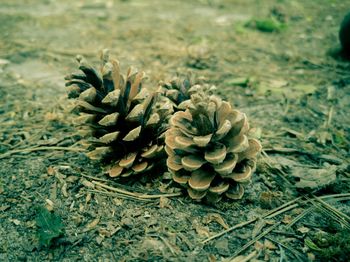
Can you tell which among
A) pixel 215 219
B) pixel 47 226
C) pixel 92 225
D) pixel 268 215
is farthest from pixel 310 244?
pixel 47 226

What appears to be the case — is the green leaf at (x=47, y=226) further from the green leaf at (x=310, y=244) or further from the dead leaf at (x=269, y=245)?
the green leaf at (x=310, y=244)

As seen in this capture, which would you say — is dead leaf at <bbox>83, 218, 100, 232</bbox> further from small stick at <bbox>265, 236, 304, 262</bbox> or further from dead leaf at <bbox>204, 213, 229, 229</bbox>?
small stick at <bbox>265, 236, 304, 262</bbox>

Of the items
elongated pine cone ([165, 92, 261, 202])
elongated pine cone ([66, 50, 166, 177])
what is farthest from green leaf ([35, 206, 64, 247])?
elongated pine cone ([165, 92, 261, 202])

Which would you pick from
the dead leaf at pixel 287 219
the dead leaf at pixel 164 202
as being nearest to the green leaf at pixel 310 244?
the dead leaf at pixel 287 219

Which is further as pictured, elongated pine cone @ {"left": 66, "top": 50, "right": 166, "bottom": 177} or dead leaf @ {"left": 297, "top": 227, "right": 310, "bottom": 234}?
elongated pine cone @ {"left": 66, "top": 50, "right": 166, "bottom": 177}

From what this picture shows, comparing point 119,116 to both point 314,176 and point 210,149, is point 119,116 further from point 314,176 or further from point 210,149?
point 314,176

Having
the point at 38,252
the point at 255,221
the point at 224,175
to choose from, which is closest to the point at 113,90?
the point at 224,175

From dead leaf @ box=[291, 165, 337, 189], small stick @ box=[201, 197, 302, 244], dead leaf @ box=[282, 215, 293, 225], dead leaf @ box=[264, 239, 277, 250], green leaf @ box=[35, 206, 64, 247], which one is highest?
dead leaf @ box=[291, 165, 337, 189]
